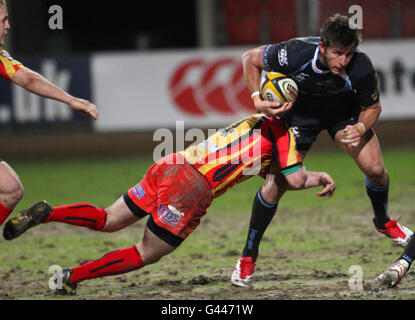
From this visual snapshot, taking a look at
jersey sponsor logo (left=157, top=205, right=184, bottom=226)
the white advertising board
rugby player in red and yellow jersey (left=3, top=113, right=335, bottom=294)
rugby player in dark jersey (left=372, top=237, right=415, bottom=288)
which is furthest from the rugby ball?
the white advertising board

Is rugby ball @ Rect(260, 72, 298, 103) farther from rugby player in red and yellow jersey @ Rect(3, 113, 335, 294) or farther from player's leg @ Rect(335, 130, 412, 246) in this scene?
player's leg @ Rect(335, 130, 412, 246)

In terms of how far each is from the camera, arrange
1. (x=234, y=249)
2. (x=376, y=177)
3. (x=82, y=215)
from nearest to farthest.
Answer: (x=82, y=215)
(x=376, y=177)
(x=234, y=249)

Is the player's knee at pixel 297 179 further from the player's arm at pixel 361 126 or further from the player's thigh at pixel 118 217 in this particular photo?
the player's thigh at pixel 118 217

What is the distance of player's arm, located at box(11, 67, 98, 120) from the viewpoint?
500 cm

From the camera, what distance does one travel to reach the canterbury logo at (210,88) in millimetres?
13938

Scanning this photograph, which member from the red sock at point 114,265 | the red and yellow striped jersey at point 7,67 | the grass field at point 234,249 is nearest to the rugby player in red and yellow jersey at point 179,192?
the red sock at point 114,265

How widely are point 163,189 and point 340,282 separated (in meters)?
1.50

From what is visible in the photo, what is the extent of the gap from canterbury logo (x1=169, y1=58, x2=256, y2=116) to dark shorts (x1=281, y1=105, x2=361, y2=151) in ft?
26.0

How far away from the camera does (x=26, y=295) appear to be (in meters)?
5.20

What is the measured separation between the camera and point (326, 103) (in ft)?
18.9

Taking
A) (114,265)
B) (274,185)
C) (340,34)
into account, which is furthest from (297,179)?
(114,265)

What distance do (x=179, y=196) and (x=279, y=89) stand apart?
3.61ft

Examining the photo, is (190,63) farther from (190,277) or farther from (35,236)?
(190,277)

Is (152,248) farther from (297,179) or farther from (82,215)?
(297,179)
